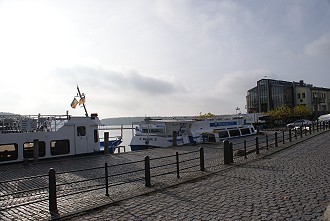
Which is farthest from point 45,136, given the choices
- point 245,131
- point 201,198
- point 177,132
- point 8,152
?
point 245,131

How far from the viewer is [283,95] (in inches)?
2918

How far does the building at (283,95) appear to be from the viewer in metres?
74.4

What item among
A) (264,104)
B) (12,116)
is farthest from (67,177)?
(264,104)

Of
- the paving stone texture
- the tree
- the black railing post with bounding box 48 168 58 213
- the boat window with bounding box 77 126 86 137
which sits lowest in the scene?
the paving stone texture

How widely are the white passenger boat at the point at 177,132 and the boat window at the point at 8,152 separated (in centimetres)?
1297

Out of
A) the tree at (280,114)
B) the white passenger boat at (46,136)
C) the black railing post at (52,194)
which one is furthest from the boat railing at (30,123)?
the tree at (280,114)

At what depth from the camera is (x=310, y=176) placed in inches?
394

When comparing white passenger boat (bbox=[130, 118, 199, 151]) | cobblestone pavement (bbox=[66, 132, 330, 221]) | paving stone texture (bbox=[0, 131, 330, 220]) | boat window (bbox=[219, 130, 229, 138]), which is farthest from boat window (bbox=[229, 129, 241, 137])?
cobblestone pavement (bbox=[66, 132, 330, 221])

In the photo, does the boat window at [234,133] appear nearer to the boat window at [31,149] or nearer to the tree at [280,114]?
the boat window at [31,149]

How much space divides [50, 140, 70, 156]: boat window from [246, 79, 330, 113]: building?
198ft

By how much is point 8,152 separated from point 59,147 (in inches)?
128

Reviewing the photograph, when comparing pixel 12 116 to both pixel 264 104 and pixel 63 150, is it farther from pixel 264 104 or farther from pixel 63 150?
pixel 264 104

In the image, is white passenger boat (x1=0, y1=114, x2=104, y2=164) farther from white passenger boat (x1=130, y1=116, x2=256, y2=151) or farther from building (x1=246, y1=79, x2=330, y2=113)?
building (x1=246, y1=79, x2=330, y2=113)

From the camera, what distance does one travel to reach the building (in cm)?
7444
